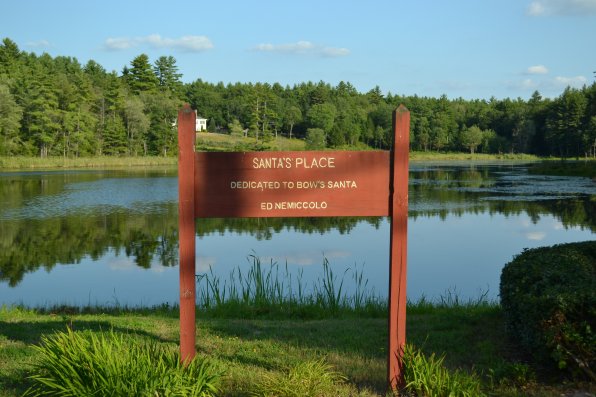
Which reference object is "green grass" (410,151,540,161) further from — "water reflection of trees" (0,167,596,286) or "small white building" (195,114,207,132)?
"water reflection of trees" (0,167,596,286)

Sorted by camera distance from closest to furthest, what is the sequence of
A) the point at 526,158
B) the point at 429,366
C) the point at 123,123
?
the point at 429,366
the point at 123,123
the point at 526,158

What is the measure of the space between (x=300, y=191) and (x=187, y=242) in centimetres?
100

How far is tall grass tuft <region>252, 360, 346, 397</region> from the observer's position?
4215 mm

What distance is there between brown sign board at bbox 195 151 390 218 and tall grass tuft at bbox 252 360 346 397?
123 centimetres

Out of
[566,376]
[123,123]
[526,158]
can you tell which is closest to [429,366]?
[566,376]

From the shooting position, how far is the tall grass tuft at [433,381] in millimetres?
4312

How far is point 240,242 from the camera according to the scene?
59.8 ft

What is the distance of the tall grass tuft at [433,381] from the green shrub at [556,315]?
0.59 m

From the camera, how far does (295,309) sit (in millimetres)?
8594

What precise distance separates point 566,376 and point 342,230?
15884 mm

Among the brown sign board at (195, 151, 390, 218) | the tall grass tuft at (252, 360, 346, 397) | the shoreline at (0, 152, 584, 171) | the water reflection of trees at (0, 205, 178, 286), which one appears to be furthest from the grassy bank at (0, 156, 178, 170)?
the tall grass tuft at (252, 360, 346, 397)

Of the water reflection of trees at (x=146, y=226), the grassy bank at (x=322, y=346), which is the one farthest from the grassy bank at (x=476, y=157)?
the grassy bank at (x=322, y=346)

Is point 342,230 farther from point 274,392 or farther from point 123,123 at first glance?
point 123,123

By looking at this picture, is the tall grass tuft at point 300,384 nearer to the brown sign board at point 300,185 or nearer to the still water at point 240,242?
the brown sign board at point 300,185
